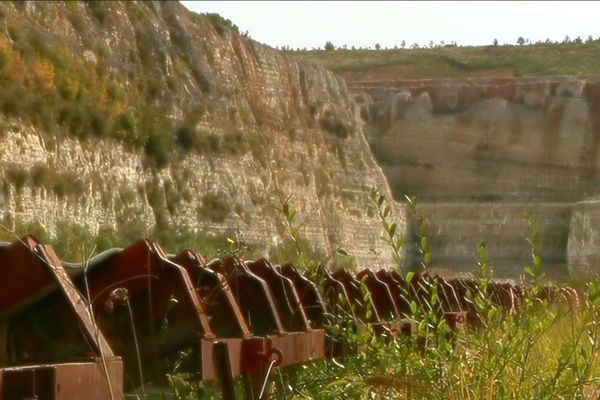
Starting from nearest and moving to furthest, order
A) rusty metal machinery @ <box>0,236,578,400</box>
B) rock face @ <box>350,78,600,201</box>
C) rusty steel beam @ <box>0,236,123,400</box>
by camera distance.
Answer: rusty steel beam @ <box>0,236,123,400</box>, rusty metal machinery @ <box>0,236,578,400</box>, rock face @ <box>350,78,600,201</box>

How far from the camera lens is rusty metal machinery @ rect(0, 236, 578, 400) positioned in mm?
5195

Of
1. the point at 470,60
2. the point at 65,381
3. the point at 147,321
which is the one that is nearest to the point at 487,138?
the point at 470,60

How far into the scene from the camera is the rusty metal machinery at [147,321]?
520 centimetres

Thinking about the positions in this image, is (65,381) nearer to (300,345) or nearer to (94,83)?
(300,345)

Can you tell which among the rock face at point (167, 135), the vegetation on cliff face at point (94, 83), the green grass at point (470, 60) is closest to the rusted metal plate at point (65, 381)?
the rock face at point (167, 135)

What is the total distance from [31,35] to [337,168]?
24.0 meters

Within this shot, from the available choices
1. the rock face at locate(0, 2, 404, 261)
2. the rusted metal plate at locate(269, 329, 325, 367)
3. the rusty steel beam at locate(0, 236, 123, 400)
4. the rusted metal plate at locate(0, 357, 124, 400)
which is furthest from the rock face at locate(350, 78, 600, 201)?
the rusted metal plate at locate(0, 357, 124, 400)

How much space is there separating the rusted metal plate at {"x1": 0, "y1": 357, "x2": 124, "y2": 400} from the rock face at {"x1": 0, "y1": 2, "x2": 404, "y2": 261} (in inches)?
901

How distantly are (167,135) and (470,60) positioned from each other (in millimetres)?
92783

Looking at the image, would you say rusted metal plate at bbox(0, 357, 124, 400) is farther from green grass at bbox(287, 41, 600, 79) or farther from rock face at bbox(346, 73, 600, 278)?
green grass at bbox(287, 41, 600, 79)

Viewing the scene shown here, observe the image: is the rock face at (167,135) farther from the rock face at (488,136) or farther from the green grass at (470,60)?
the green grass at (470,60)

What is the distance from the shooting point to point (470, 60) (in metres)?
128

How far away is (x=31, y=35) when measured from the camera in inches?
1293

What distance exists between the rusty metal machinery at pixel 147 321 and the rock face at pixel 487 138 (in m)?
77.6
